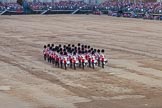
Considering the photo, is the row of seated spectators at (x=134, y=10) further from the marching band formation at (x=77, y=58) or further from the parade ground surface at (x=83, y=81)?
the marching band formation at (x=77, y=58)

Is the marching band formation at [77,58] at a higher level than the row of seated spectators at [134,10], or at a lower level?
higher

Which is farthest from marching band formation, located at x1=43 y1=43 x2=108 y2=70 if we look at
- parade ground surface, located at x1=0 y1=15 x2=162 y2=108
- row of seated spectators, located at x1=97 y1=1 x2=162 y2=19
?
row of seated spectators, located at x1=97 y1=1 x2=162 y2=19

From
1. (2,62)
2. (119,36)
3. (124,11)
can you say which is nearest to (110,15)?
(124,11)

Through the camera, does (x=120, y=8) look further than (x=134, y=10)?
Yes

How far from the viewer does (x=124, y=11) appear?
68.1 metres

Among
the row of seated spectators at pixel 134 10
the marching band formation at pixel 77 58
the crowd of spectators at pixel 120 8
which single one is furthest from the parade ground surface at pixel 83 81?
the crowd of spectators at pixel 120 8

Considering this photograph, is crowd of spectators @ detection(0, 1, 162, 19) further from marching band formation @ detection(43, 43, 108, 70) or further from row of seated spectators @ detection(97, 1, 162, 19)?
marching band formation @ detection(43, 43, 108, 70)

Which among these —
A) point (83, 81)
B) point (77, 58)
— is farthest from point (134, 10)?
point (83, 81)

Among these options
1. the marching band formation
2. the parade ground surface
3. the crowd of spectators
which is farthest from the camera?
the crowd of spectators

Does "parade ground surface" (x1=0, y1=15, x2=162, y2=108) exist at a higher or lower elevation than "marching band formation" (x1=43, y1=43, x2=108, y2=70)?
lower

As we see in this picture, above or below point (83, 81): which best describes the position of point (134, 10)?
below

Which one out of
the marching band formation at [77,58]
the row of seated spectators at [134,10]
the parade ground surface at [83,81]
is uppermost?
the marching band formation at [77,58]

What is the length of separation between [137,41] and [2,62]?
12.6 meters

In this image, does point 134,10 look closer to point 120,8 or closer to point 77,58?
point 120,8
